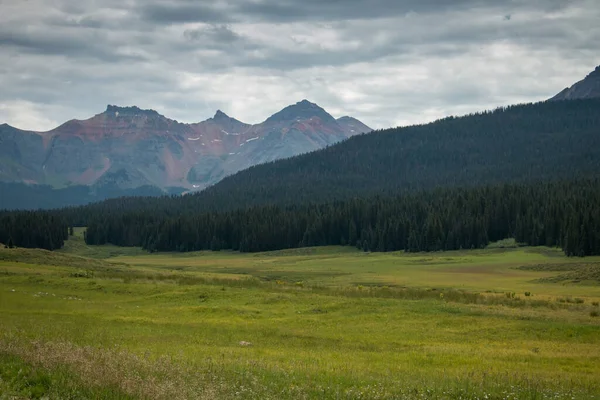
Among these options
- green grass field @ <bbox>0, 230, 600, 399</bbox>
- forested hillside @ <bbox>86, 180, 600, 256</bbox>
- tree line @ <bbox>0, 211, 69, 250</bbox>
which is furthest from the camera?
tree line @ <bbox>0, 211, 69, 250</bbox>

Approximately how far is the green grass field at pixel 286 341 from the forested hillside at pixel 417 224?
62.6 metres

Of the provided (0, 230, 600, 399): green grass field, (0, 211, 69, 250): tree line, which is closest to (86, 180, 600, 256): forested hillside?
(0, 211, 69, 250): tree line

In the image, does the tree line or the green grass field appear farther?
the tree line

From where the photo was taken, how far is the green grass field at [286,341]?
1919cm

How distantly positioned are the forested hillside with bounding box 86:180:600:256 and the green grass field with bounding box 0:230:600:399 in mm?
62571

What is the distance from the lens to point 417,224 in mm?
156000

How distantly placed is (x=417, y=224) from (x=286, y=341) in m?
127

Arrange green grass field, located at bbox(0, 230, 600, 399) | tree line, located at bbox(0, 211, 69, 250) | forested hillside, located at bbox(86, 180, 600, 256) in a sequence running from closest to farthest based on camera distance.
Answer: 1. green grass field, located at bbox(0, 230, 600, 399)
2. forested hillside, located at bbox(86, 180, 600, 256)
3. tree line, located at bbox(0, 211, 69, 250)

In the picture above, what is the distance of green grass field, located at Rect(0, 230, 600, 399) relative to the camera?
19188 millimetres

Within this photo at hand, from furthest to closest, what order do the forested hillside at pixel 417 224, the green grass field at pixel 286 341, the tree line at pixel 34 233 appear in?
the tree line at pixel 34 233, the forested hillside at pixel 417 224, the green grass field at pixel 286 341

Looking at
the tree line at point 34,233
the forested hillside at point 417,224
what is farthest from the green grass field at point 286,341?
the tree line at point 34,233

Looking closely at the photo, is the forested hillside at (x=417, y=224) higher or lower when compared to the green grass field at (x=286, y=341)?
higher

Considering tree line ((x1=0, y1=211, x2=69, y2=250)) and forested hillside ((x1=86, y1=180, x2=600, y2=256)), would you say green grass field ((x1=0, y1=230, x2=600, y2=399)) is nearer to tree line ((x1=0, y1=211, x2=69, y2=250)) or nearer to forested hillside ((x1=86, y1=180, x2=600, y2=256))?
forested hillside ((x1=86, y1=180, x2=600, y2=256))

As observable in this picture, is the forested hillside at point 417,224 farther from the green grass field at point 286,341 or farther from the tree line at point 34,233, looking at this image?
the green grass field at point 286,341
